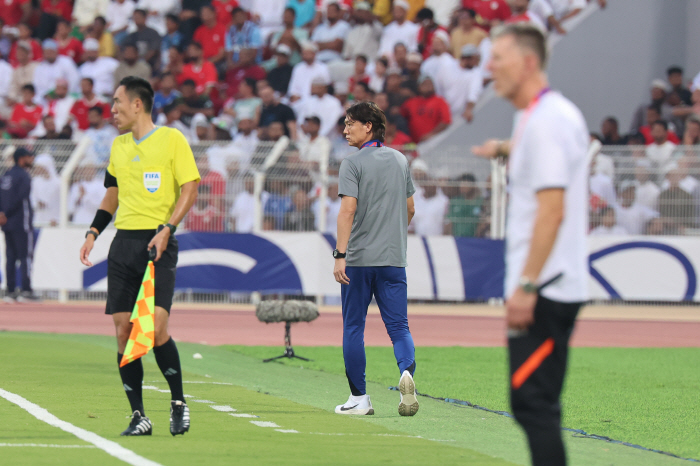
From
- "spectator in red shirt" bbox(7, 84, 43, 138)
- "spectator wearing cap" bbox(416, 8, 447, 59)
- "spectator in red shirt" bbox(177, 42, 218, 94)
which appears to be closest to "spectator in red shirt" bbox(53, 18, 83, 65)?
"spectator in red shirt" bbox(7, 84, 43, 138)

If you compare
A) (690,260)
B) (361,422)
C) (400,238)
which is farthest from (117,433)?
(690,260)

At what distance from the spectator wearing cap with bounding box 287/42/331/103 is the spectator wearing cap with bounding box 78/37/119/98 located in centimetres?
436

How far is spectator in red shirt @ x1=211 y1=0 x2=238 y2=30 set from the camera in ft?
84.3

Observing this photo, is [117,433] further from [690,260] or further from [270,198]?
[690,260]

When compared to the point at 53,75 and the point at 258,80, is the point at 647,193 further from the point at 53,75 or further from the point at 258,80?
the point at 53,75

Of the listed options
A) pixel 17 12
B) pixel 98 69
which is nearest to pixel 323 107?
pixel 98 69

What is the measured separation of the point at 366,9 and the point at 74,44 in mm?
7176

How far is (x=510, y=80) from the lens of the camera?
4336 millimetres

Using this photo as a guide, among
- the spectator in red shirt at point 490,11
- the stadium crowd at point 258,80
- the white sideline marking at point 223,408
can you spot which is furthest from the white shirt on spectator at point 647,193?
the white sideline marking at point 223,408

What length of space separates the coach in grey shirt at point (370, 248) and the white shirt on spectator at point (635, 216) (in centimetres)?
1212

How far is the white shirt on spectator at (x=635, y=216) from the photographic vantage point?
63.3 feet

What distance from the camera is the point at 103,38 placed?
26.2m

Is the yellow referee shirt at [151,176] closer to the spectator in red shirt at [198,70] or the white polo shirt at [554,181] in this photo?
the white polo shirt at [554,181]

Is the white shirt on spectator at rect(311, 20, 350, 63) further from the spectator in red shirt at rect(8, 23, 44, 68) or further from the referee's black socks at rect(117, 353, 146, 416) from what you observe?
the referee's black socks at rect(117, 353, 146, 416)
